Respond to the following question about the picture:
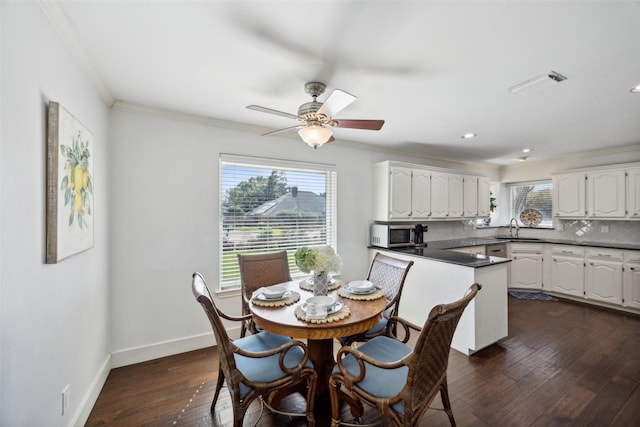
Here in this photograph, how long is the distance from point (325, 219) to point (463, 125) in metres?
2.02

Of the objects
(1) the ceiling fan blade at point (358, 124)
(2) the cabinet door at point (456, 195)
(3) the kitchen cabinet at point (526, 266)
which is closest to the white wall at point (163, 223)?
(1) the ceiling fan blade at point (358, 124)

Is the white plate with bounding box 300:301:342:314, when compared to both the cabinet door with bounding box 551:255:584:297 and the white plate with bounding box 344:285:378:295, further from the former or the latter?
the cabinet door with bounding box 551:255:584:297

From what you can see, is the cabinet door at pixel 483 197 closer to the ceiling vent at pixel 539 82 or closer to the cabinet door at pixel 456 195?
the cabinet door at pixel 456 195

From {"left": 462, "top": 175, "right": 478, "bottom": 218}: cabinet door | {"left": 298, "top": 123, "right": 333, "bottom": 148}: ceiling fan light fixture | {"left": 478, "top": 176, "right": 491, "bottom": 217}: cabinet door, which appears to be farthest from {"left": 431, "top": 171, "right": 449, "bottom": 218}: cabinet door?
{"left": 298, "top": 123, "right": 333, "bottom": 148}: ceiling fan light fixture

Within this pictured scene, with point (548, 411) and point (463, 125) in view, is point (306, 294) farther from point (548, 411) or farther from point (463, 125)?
point (463, 125)

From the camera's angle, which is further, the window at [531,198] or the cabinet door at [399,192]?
the window at [531,198]

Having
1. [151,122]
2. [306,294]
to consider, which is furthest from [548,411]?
[151,122]

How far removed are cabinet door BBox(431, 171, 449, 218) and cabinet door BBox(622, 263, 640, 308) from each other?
2478 millimetres

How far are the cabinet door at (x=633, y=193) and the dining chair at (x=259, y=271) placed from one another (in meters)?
5.05

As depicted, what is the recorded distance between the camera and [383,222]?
4.16 m

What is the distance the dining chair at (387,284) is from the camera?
2.29 meters

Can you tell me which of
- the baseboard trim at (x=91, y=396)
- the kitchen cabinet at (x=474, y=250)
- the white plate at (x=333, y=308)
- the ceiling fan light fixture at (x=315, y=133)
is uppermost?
the ceiling fan light fixture at (x=315, y=133)

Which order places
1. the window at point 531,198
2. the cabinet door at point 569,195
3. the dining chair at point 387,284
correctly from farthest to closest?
1. the window at point 531,198
2. the cabinet door at point 569,195
3. the dining chair at point 387,284

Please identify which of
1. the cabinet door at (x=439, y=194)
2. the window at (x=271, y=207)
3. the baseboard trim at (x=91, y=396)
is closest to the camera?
the baseboard trim at (x=91, y=396)
